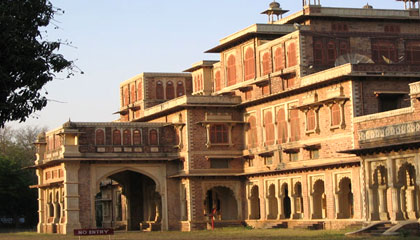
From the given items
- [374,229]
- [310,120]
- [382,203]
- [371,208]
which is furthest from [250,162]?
[374,229]

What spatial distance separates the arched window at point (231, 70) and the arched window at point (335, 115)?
13513mm

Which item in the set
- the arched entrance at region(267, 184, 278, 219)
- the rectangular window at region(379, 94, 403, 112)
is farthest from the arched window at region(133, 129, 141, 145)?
the rectangular window at region(379, 94, 403, 112)

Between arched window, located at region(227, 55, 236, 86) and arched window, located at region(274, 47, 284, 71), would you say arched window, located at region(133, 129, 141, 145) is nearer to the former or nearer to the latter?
arched window, located at region(227, 55, 236, 86)

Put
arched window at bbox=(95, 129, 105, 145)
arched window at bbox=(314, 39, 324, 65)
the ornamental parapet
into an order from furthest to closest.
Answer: arched window at bbox=(95, 129, 105, 145) → arched window at bbox=(314, 39, 324, 65) → the ornamental parapet

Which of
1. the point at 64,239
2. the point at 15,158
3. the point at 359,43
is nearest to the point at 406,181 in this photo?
the point at 359,43

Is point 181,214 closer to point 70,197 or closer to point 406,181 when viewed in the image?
point 70,197

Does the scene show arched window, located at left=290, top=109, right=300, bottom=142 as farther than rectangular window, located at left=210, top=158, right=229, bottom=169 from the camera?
No

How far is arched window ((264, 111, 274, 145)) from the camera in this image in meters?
63.7

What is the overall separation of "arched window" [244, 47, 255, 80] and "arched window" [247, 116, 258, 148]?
119 inches

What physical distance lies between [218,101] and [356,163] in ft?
54.3

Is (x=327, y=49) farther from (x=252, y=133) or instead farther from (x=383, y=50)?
(x=252, y=133)

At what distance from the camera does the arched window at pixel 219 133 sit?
6750 centimetres

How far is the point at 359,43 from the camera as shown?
61.1m

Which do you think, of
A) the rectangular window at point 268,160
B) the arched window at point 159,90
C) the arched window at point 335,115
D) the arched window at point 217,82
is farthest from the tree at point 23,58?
the arched window at point 159,90
